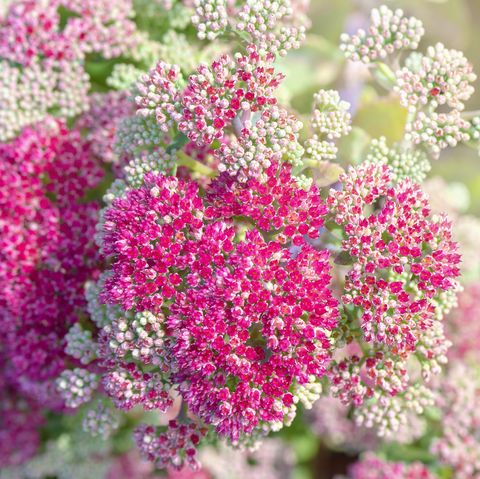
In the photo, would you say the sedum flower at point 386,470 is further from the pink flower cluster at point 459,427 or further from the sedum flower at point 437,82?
the sedum flower at point 437,82

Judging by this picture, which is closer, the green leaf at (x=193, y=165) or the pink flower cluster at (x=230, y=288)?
the pink flower cluster at (x=230, y=288)

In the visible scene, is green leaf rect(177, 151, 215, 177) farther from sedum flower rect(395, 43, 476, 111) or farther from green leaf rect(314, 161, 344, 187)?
sedum flower rect(395, 43, 476, 111)

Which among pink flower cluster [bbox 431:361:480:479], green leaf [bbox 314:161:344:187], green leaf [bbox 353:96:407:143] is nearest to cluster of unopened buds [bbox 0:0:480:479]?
green leaf [bbox 314:161:344:187]

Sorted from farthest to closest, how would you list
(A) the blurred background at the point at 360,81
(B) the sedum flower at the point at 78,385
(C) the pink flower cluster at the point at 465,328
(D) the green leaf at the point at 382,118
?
(C) the pink flower cluster at the point at 465,328
(A) the blurred background at the point at 360,81
(D) the green leaf at the point at 382,118
(B) the sedum flower at the point at 78,385

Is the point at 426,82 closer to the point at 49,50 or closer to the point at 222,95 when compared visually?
the point at 222,95

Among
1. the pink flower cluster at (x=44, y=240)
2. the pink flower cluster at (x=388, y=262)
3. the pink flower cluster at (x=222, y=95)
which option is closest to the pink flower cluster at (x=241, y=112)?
the pink flower cluster at (x=222, y=95)

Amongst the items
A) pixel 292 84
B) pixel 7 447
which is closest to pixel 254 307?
pixel 292 84

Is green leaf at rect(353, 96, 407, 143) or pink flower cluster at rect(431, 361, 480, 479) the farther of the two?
pink flower cluster at rect(431, 361, 480, 479)

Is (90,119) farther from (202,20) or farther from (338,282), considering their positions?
(338,282)
